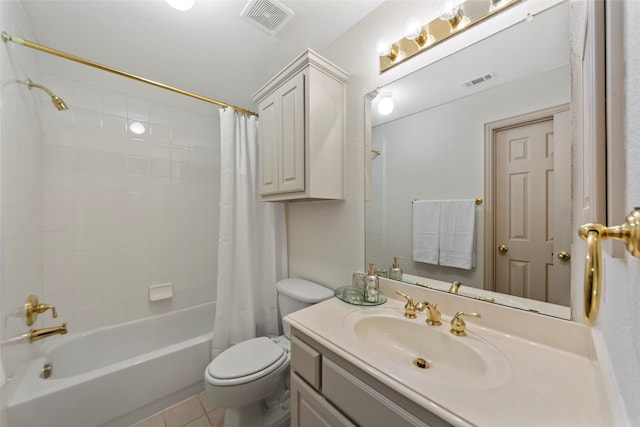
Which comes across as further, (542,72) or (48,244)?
(48,244)

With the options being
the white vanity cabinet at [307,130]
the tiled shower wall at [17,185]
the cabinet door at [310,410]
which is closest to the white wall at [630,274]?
the cabinet door at [310,410]

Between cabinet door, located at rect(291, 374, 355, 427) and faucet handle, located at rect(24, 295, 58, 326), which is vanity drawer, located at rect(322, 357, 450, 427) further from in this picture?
faucet handle, located at rect(24, 295, 58, 326)

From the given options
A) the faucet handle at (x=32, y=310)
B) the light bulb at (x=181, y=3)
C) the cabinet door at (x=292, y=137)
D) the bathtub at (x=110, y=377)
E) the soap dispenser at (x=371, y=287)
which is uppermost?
the light bulb at (x=181, y=3)

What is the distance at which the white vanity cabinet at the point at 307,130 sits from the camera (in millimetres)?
1258

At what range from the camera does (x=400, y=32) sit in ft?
3.80

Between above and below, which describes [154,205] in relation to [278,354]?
above

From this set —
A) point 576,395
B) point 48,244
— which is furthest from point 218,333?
point 576,395

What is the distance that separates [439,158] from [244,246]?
1354mm

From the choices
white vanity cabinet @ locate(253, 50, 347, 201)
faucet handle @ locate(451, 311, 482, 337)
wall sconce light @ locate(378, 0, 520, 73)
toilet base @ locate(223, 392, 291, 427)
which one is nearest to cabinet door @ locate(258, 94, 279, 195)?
white vanity cabinet @ locate(253, 50, 347, 201)

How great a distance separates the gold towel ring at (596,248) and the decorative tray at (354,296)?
866 mm

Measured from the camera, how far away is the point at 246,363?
1.25 metres

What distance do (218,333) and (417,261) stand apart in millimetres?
1387

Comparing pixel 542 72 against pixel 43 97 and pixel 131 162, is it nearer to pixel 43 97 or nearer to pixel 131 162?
pixel 131 162

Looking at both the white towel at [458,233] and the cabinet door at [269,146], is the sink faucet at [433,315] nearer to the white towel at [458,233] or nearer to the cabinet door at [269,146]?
the white towel at [458,233]
